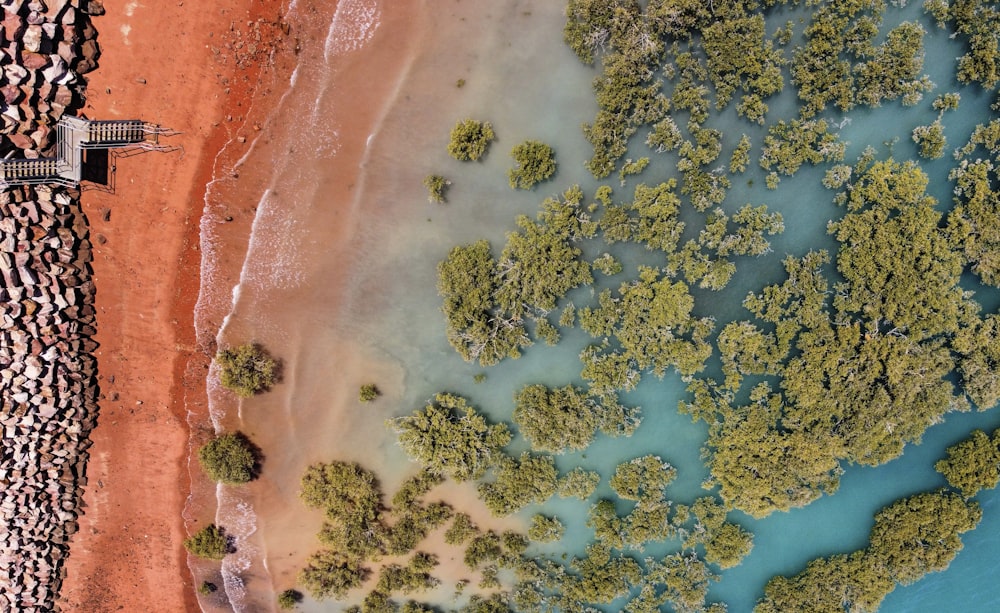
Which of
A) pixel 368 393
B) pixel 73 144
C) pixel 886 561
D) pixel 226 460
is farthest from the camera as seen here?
pixel 886 561

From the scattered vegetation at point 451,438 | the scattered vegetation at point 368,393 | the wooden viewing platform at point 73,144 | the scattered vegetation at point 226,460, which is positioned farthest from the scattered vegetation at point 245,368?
the wooden viewing platform at point 73,144

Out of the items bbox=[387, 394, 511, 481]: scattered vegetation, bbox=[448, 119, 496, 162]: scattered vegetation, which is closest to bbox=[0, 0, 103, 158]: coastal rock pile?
bbox=[448, 119, 496, 162]: scattered vegetation

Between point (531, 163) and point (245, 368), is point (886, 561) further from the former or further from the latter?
point (245, 368)

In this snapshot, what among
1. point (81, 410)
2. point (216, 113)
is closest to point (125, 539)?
point (81, 410)

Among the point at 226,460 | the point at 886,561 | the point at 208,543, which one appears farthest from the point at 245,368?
the point at 886,561

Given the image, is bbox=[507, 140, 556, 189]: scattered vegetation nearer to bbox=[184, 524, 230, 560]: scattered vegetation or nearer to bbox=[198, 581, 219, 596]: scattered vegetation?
bbox=[184, 524, 230, 560]: scattered vegetation

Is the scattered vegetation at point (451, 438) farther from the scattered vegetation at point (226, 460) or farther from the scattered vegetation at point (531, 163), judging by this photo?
the scattered vegetation at point (531, 163)
